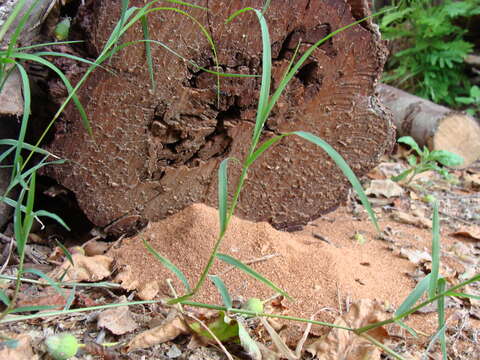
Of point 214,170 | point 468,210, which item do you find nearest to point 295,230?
point 214,170

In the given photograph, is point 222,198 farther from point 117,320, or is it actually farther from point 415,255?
point 415,255

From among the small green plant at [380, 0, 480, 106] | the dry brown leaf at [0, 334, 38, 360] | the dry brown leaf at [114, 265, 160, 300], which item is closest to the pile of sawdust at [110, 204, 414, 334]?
the dry brown leaf at [114, 265, 160, 300]

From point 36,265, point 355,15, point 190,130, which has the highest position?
point 355,15

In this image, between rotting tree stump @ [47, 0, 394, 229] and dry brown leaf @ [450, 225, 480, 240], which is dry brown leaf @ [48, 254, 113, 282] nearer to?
rotting tree stump @ [47, 0, 394, 229]

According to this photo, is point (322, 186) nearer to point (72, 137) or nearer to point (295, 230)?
point (295, 230)

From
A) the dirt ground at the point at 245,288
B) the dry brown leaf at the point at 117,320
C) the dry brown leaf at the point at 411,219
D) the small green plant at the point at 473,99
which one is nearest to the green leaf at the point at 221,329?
the dirt ground at the point at 245,288

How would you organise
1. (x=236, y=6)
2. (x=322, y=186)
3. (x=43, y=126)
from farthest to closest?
1. (x=322, y=186)
2. (x=43, y=126)
3. (x=236, y=6)
